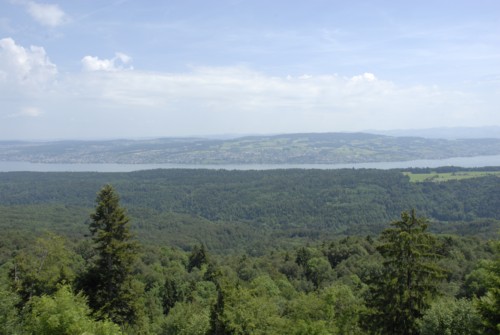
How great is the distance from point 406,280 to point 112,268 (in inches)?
669

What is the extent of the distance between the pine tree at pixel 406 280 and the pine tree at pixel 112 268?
14.6 metres

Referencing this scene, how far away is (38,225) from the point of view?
157500mm

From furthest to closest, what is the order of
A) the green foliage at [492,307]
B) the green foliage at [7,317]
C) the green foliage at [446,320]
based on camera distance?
the green foliage at [7,317], the green foliage at [446,320], the green foliage at [492,307]

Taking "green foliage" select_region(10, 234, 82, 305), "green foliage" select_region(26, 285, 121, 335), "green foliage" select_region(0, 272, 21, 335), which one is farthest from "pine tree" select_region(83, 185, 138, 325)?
"green foliage" select_region(26, 285, 121, 335)

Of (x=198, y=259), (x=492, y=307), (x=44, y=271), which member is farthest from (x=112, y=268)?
(x=198, y=259)

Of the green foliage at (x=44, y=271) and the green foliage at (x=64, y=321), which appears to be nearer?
the green foliage at (x=64, y=321)

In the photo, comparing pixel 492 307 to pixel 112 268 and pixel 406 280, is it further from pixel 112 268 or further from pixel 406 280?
pixel 112 268

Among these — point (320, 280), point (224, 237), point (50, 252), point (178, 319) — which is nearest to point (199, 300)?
point (178, 319)

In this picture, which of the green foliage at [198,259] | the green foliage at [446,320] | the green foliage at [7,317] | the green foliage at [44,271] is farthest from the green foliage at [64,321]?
the green foliage at [198,259]

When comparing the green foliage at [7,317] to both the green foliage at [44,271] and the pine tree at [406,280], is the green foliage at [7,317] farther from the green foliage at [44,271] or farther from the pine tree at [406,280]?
the pine tree at [406,280]

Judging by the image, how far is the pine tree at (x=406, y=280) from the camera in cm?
2052

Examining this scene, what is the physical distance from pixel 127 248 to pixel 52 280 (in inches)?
220

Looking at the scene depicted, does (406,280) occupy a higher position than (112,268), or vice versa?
(406,280)

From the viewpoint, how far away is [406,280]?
2086cm
